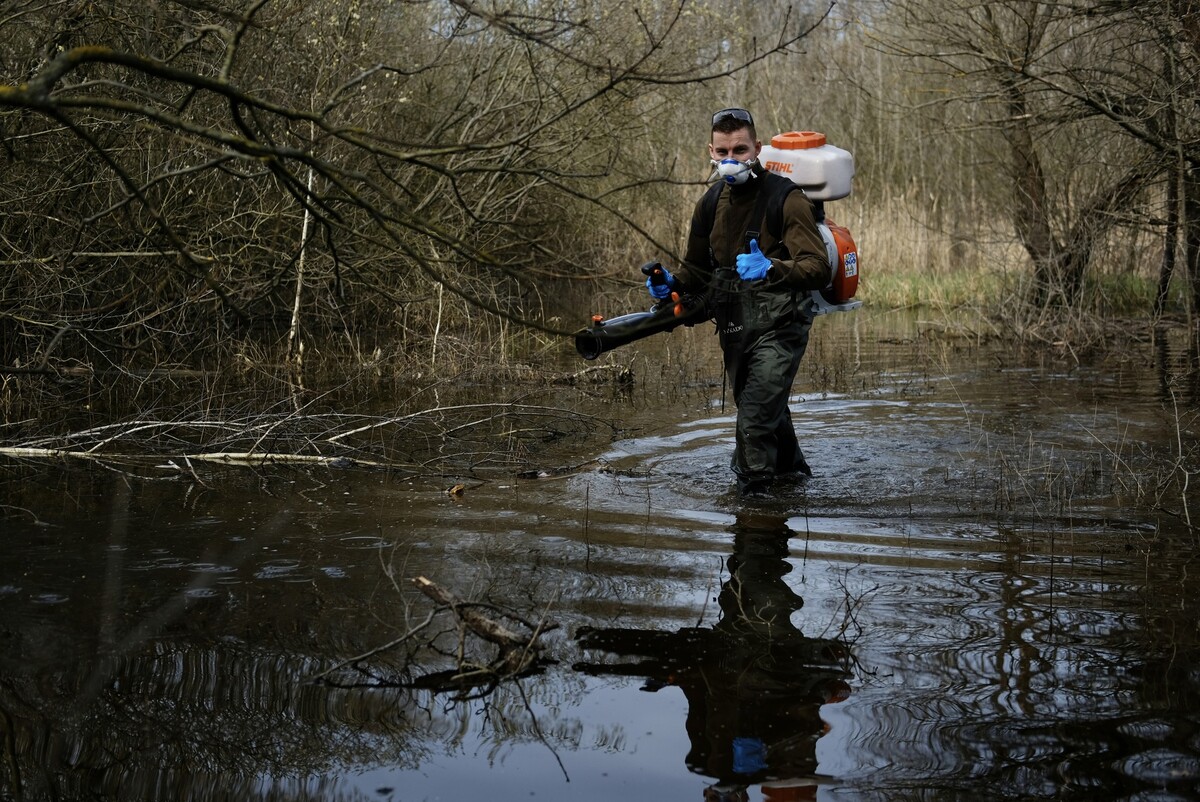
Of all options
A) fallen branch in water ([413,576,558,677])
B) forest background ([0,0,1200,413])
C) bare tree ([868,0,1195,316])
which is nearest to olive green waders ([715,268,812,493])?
forest background ([0,0,1200,413])

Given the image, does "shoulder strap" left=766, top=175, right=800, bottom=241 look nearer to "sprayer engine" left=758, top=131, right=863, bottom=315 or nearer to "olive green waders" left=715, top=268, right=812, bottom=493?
"sprayer engine" left=758, top=131, right=863, bottom=315

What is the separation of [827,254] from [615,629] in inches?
95.1

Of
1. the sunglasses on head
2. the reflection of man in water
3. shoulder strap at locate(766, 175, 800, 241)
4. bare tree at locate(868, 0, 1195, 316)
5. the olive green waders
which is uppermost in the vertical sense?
bare tree at locate(868, 0, 1195, 316)

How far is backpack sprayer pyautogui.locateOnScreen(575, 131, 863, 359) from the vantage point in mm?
5938

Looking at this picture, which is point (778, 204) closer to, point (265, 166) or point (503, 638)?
point (265, 166)

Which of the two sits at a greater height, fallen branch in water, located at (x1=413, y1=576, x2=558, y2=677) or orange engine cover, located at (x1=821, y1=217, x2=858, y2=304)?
orange engine cover, located at (x1=821, y1=217, x2=858, y2=304)

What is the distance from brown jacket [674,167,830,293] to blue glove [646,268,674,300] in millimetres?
70

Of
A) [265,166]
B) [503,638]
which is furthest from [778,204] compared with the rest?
[503,638]

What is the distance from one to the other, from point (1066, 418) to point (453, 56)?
7988mm

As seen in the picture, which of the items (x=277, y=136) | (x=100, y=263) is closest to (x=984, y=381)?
(x=277, y=136)

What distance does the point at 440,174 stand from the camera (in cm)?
867

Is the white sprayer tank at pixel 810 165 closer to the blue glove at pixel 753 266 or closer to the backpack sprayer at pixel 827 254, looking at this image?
the backpack sprayer at pixel 827 254

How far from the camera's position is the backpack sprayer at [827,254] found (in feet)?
19.5

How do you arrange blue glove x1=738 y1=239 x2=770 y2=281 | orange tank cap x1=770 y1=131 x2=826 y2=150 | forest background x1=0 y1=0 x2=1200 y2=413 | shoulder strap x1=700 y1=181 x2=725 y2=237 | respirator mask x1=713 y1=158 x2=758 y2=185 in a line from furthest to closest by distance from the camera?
forest background x1=0 y1=0 x2=1200 y2=413 < shoulder strap x1=700 y1=181 x2=725 y2=237 < orange tank cap x1=770 y1=131 x2=826 y2=150 < respirator mask x1=713 y1=158 x2=758 y2=185 < blue glove x1=738 y1=239 x2=770 y2=281
